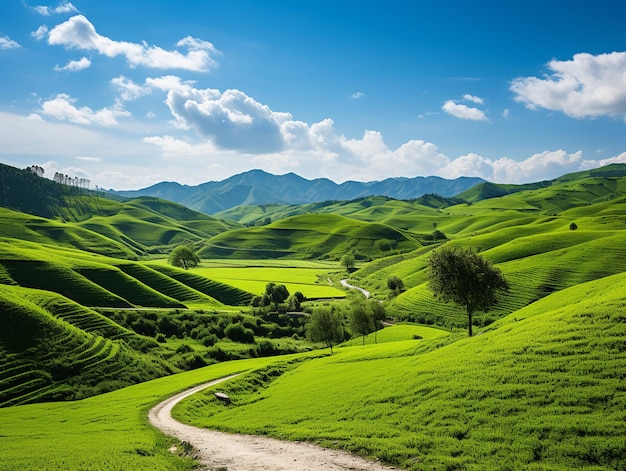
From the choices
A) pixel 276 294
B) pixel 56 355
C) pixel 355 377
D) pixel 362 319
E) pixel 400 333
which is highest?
pixel 355 377

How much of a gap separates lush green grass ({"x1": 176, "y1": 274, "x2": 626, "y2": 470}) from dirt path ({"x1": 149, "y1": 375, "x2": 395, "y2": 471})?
3.52 feet

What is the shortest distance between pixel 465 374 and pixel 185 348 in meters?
74.8

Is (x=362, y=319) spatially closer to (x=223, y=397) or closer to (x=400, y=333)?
(x=400, y=333)

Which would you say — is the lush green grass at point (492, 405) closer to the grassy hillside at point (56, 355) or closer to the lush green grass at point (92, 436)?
the lush green grass at point (92, 436)

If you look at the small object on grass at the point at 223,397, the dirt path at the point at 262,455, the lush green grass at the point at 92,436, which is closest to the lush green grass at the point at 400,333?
the lush green grass at the point at 92,436

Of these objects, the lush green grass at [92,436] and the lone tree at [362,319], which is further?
the lone tree at [362,319]

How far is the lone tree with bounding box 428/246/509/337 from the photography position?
58.5 m

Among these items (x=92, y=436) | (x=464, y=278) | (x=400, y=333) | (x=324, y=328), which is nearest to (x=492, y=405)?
(x=92, y=436)

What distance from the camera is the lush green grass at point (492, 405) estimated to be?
20.2 metres

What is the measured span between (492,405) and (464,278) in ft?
117

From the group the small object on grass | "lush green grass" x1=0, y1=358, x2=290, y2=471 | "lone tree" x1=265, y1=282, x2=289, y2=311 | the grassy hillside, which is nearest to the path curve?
"lone tree" x1=265, y1=282, x2=289, y2=311

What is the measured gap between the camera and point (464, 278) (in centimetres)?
5856

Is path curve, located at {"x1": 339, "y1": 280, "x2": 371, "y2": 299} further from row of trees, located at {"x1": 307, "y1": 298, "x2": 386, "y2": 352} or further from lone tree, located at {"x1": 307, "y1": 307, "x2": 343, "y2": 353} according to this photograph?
lone tree, located at {"x1": 307, "y1": 307, "x2": 343, "y2": 353}

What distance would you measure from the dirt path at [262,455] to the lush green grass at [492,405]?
107 cm
